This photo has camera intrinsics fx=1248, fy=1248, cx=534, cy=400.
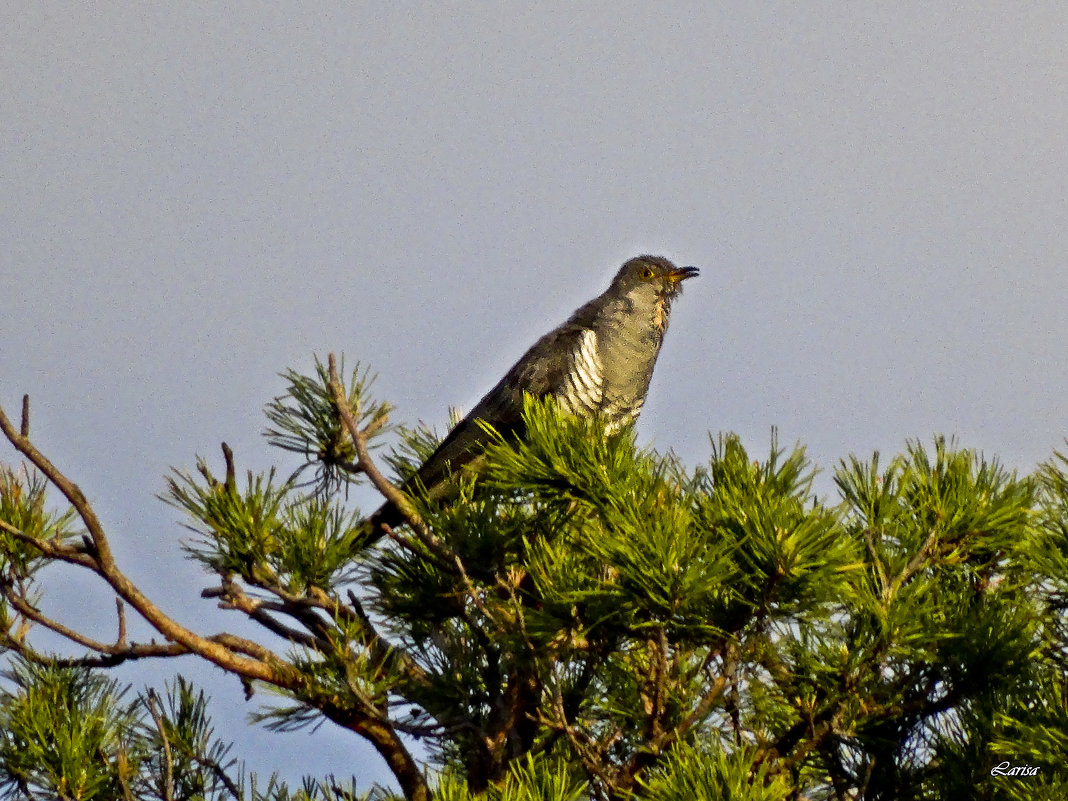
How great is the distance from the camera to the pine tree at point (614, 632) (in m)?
2.62

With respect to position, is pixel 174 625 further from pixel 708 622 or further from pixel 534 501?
pixel 708 622

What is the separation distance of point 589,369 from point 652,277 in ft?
3.57

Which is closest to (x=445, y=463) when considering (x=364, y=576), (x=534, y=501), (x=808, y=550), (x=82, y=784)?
(x=364, y=576)

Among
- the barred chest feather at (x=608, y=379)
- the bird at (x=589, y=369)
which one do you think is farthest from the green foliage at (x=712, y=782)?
the barred chest feather at (x=608, y=379)

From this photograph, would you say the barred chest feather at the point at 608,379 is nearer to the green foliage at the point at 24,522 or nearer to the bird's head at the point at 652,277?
the bird's head at the point at 652,277

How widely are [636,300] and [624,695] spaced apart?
294 cm

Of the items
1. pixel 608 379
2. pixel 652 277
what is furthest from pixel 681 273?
pixel 608 379

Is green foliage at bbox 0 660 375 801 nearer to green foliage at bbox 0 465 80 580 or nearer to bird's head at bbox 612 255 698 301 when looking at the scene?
green foliage at bbox 0 465 80 580

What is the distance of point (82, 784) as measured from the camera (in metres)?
3.14
